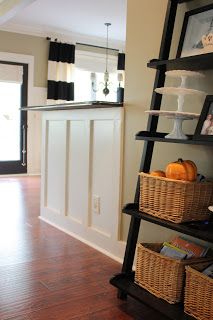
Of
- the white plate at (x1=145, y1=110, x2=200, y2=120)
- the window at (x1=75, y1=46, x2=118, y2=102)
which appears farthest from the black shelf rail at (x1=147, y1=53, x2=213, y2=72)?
the window at (x1=75, y1=46, x2=118, y2=102)

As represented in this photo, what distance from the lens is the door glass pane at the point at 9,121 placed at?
6.20m

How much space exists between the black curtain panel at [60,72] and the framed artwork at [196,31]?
15.5ft

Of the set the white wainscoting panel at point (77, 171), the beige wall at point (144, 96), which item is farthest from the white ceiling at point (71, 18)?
the beige wall at point (144, 96)

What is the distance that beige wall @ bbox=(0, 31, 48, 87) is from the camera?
19.9 ft

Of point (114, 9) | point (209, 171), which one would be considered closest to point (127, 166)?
point (209, 171)

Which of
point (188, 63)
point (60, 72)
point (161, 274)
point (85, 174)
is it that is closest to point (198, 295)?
point (161, 274)

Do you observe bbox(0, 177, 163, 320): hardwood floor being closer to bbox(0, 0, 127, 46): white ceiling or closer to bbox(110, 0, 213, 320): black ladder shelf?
bbox(110, 0, 213, 320): black ladder shelf

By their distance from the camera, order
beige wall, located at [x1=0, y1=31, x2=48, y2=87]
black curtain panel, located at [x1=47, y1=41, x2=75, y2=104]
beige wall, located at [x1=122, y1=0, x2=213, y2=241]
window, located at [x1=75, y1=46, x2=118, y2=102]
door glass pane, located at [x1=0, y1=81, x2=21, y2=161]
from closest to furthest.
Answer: beige wall, located at [x1=122, y1=0, x2=213, y2=241]
beige wall, located at [x1=0, y1=31, x2=48, y2=87]
door glass pane, located at [x1=0, y1=81, x2=21, y2=161]
black curtain panel, located at [x1=47, y1=41, x2=75, y2=104]
window, located at [x1=75, y1=46, x2=118, y2=102]

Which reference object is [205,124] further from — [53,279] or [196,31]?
[53,279]

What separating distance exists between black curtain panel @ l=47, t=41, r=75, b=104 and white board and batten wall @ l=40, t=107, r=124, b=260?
321 centimetres

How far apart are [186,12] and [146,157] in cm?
76

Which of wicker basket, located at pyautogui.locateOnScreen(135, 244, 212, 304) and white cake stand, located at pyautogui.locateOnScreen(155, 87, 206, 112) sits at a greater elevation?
white cake stand, located at pyautogui.locateOnScreen(155, 87, 206, 112)

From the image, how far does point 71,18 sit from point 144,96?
159 inches

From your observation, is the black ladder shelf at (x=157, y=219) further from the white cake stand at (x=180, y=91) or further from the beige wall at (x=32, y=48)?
the beige wall at (x=32, y=48)
